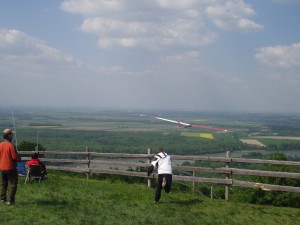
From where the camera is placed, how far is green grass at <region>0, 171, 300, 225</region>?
8.83 m

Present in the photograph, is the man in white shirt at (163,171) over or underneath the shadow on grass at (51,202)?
over

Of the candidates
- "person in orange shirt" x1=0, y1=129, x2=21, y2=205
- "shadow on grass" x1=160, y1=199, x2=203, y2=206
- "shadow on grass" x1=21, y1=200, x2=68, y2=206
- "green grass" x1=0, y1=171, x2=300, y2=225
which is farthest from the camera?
"shadow on grass" x1=160, y1=199, x2=203, y2=206

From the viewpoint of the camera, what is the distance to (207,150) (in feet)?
180

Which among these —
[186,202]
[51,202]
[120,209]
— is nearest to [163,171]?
[186,202]

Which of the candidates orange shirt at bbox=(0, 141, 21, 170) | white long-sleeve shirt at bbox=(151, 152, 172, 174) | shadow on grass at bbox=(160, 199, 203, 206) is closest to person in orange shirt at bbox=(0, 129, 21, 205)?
orange shirt at bbox=(0, 141, 21, 170)

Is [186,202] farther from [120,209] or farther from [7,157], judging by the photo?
[7,157]

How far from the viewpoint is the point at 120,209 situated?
9961mm

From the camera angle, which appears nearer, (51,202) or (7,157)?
(7,157)

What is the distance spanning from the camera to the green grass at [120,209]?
8.83 m

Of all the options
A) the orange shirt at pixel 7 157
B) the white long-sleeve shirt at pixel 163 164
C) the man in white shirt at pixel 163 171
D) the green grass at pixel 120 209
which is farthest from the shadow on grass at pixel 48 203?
the white long-sleeve shirt at pixel 163 164

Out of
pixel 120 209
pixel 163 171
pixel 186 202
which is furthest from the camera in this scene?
pixel 186 202

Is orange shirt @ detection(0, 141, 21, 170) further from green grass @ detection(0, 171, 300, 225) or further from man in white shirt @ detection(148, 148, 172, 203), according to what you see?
man in white shirt @ detection(148, 148, 172, 203)

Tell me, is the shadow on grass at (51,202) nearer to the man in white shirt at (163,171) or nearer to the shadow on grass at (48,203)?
the shadow on grass at (48,203)

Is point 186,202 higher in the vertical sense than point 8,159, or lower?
lower
